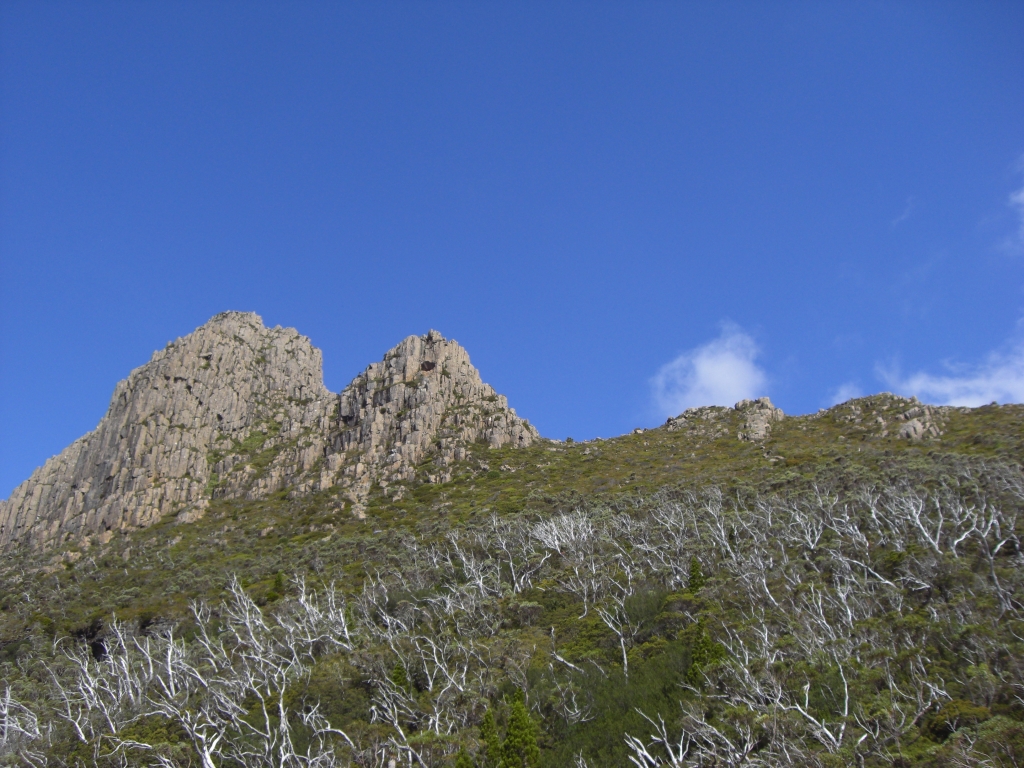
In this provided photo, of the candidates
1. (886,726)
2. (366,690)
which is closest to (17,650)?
(366,690)

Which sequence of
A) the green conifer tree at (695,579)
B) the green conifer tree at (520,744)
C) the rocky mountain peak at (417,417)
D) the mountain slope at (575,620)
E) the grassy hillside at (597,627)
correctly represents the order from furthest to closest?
the rocky mountain peak at (417,417), the green conifer tree at (695,579), the green conifer tree at (520,744), the mountain slope at (575,620), the grassy hillside at (597,627)

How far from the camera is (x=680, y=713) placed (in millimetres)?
33000

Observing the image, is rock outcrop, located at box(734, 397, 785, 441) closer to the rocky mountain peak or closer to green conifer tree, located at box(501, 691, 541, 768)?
the rocky mountain peak

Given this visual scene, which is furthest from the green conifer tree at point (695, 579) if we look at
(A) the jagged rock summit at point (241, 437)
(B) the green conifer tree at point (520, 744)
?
(A) the jagged rock summit at point (241, 437)

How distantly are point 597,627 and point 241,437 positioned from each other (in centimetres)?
9587

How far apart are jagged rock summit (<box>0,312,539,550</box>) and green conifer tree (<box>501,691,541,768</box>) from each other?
208 ft

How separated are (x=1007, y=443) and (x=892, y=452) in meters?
11.4

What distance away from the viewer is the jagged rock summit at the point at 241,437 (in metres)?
104

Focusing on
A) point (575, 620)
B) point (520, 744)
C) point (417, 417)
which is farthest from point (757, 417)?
point (520, 744)

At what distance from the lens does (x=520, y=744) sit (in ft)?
107

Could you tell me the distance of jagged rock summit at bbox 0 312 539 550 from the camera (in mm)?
103938

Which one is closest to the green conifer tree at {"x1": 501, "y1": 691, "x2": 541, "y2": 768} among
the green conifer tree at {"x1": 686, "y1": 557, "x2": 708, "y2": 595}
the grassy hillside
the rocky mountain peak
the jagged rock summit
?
the grassy hillside

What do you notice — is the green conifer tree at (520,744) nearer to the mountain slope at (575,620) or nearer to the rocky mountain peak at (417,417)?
the mountain slope at (575,620)

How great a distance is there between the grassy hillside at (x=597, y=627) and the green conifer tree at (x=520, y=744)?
106 millimetres
